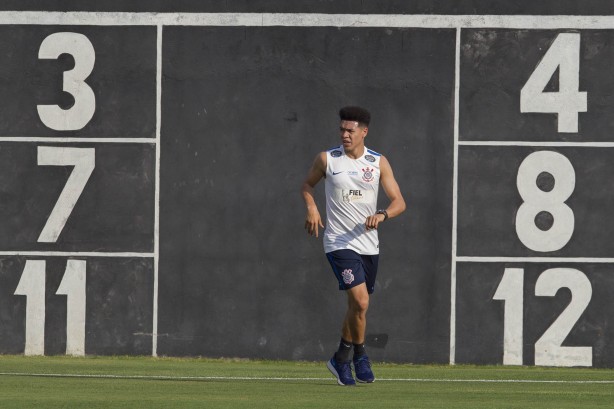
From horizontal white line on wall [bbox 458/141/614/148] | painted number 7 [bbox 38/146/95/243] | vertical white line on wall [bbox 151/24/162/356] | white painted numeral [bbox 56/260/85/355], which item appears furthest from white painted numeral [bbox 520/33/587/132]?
white painted numeral [bbox 56/260/85/355]

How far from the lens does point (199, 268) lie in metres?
13.2

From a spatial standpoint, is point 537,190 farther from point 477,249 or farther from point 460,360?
point 460,360

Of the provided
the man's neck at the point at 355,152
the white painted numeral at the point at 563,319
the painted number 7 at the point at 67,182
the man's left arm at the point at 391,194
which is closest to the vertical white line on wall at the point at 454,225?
the white painted numeral at the point at 563,319

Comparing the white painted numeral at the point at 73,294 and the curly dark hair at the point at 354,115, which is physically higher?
the curly dark hair at the point at 354,115

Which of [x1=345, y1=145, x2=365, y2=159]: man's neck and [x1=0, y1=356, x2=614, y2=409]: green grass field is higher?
[x1=345, y1=145, x2=365, y2=159]: man's neck

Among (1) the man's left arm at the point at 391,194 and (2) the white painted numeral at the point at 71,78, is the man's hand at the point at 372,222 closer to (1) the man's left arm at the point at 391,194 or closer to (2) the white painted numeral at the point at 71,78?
(1) the man's left arm at the point at 391,194

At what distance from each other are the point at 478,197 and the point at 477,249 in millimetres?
522

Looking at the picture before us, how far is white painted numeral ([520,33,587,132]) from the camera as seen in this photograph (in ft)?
42.6

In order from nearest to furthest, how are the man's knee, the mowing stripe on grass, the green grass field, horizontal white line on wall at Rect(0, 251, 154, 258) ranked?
1. the green grass field
2. the man's knee
3. the mowing stripe on grass
4. horizontal white line on wall at Rect(0, 251, 154, 258)

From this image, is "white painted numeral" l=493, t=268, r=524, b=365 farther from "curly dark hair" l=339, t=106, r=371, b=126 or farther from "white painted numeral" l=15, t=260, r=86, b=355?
"white painted numeral" l=15, t=260, r=86, b=355

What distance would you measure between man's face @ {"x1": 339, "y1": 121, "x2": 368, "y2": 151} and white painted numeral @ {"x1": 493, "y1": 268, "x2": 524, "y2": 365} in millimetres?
3296

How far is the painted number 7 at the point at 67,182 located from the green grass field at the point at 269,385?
1308 mm

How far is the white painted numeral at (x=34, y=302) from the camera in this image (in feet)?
42.9

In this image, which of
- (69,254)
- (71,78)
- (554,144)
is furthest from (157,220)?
(554,144)
